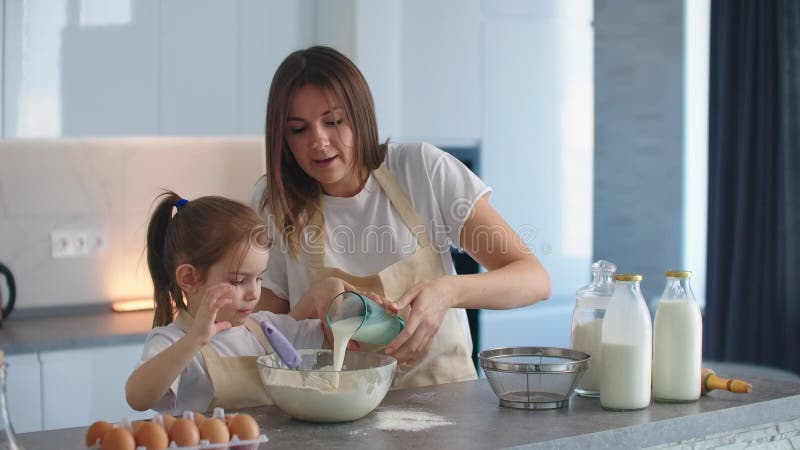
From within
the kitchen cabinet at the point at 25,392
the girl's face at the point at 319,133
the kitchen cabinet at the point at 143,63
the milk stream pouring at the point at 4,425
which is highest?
the kitchen cabinet at the point at 143,63

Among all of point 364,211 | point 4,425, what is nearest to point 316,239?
point 364,211

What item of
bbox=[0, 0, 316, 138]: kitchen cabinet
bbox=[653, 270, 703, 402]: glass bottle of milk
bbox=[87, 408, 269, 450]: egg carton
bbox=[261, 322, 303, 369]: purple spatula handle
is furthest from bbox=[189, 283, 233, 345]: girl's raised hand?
bbox=[0, 0, 316, 138]: kitchen cabinet

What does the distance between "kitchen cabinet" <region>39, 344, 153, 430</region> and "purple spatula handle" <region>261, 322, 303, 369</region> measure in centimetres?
146

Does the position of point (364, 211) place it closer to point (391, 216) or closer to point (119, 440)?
point (391, 216)

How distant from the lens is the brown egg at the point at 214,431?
1442 mm

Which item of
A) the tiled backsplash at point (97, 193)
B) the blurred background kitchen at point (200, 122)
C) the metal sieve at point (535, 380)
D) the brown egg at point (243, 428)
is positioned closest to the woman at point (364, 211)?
the metal sieve at point (535, 380)

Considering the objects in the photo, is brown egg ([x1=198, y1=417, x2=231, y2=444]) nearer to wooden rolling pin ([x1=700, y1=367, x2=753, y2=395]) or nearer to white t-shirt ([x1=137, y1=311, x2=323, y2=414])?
white t-shirt ([x1=137, y1=311, x2=323, y2=414])

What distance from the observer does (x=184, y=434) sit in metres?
1.43

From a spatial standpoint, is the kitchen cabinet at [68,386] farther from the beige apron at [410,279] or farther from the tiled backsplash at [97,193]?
the beige apron at [410,279]

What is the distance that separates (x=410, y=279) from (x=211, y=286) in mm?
581

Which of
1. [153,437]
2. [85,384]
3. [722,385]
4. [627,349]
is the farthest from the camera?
[85,384]

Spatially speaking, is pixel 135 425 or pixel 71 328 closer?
pixel 135 425

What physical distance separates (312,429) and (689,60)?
3830 millimetres

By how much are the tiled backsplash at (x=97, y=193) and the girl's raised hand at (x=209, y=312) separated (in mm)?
1718
